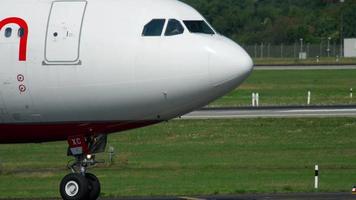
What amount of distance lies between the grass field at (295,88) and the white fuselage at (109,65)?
163 ft

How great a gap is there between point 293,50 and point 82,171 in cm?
14120

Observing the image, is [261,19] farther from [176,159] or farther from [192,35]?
[192,35]

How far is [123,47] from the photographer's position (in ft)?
88.2

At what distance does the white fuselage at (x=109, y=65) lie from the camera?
87.1ft

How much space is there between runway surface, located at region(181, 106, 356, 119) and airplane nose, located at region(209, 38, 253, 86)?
37.5 m

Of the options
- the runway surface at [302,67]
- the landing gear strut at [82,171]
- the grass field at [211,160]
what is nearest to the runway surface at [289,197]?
the grass field at [211,160]

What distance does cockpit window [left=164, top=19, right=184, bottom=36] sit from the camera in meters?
27.0

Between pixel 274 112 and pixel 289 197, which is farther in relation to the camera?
pixel 274 112

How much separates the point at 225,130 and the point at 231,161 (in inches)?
452

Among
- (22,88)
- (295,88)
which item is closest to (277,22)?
(295,88)

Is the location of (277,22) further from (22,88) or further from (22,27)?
(22,88)

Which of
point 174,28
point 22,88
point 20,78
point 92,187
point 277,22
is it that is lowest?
point 92,187

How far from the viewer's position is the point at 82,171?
28062 mm

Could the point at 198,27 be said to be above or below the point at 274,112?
above
